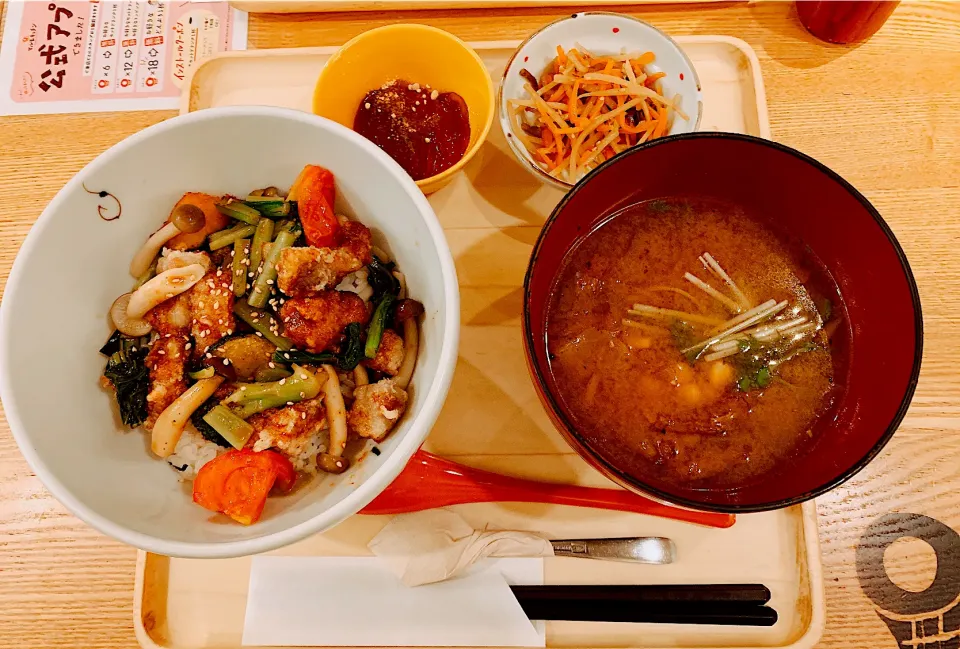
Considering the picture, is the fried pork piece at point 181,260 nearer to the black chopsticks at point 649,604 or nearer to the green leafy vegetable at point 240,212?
the green leafy vegetable at point 240,212

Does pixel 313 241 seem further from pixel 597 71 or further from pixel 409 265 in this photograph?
pixel 597 71

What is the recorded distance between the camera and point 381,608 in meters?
1.50

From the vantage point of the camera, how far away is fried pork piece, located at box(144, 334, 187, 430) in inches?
51.6

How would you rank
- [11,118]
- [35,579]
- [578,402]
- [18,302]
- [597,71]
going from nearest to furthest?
[18,302] → [578,402] → [35,579] → [597,71] → [11,118]

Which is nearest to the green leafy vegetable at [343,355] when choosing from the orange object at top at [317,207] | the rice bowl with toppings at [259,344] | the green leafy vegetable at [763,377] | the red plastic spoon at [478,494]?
the rice bowl with toppings at [259,344]

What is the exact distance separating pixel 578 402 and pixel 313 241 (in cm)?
70

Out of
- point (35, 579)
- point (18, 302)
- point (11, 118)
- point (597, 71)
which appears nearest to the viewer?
point (18, 302)

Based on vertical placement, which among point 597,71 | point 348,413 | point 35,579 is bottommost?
point 35,579

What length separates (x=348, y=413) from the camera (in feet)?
4.50

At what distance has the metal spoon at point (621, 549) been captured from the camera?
4.97 feet

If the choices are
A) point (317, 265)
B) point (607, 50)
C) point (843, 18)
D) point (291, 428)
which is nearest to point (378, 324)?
point (317, 265)

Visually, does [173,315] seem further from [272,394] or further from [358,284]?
[358,284]

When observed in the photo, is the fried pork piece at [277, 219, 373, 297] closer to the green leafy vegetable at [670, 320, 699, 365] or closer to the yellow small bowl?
the yellow small bowl

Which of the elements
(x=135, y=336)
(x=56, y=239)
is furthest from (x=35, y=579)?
(x=56, y=239)
